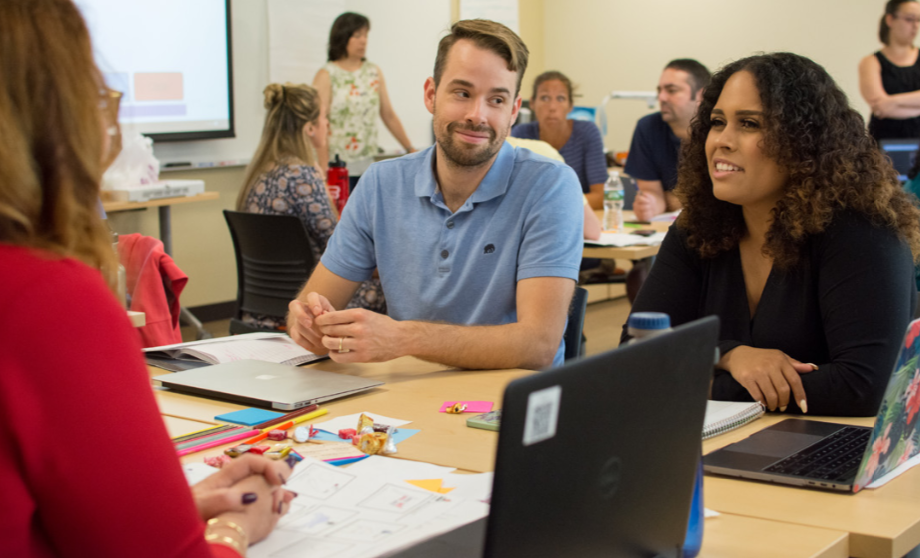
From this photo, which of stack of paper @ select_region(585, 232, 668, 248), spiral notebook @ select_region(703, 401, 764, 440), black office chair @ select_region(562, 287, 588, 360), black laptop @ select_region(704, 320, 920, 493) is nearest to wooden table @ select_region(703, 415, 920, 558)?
black laptop @ select_region(704, 320, 920, 493)

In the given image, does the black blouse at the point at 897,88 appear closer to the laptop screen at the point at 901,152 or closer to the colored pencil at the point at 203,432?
the laptop screen at the point at 901,152

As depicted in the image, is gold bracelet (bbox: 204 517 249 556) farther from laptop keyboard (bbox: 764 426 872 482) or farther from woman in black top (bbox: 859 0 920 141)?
woman in black top (bbox: 859 0 920 141)

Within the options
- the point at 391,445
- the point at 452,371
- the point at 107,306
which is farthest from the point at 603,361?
the point at 452,371

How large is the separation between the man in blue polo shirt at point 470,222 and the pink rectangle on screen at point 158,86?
3311mm

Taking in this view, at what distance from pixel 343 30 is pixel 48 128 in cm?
535

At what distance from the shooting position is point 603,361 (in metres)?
0.76


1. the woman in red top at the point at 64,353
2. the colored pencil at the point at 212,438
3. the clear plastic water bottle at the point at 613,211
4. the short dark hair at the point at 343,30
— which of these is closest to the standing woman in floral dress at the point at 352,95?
the short dark hair at the point at 343,30

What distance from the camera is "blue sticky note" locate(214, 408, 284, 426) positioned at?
1494mm

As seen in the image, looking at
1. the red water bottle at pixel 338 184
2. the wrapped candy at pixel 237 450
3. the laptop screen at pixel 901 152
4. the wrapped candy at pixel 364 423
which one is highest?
the laptop screen at pixel 901 152

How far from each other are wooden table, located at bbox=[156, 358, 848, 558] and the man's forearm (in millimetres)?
29

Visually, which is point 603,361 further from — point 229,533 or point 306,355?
point 306,355

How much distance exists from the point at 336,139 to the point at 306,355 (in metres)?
4.36

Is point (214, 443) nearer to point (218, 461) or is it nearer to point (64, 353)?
point (218, 461)

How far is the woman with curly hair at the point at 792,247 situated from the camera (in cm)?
162
